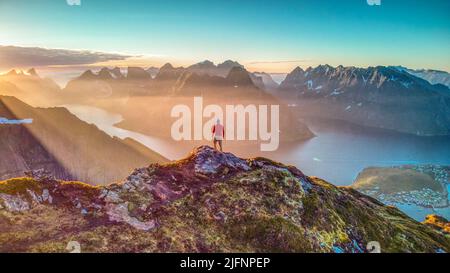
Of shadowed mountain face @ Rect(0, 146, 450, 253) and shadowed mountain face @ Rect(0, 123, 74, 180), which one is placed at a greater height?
shadowed mountain face @ Rect(0, 146, 450, 253)

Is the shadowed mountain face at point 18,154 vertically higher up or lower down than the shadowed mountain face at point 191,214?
lower down

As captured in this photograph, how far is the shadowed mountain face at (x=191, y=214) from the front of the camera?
14672mm

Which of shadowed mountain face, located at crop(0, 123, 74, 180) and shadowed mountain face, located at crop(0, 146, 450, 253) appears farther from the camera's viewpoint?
shadowed mountain face, located at crop(0, 123, 74, 180)

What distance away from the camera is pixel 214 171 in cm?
2050

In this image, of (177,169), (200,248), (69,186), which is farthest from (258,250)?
(69,186)

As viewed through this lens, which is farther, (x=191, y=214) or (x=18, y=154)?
(x=18, y=154)

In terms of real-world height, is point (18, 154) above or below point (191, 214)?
below

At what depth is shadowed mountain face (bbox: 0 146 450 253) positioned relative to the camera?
1467 centimetres

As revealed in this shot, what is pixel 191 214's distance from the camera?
17.1 meters

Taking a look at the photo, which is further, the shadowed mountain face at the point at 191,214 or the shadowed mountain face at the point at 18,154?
the shadowed mountain face at the point at 18,154

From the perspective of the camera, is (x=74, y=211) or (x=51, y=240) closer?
(x=51, y=240)
